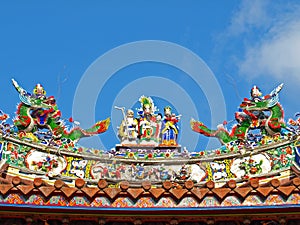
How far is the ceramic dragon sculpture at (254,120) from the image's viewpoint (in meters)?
15.0

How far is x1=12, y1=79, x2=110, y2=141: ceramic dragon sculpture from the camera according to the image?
49.6ft

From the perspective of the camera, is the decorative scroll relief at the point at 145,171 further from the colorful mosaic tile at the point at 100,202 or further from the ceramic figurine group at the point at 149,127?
the colorful mosaic tile at the point at 100,202

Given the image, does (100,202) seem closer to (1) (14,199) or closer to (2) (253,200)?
(1) (14,199)

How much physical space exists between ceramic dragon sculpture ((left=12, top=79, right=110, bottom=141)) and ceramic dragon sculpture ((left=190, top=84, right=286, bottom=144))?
101 inches

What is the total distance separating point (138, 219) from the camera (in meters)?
11.1

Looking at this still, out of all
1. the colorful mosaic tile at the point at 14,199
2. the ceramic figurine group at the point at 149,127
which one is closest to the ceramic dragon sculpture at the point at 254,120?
the ceramic figurine group at the point at 149,127

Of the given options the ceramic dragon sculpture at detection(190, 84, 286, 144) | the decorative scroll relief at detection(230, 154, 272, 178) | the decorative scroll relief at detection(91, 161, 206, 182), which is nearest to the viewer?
the decorative scroll relief at detection(230, 154, 272, 178)

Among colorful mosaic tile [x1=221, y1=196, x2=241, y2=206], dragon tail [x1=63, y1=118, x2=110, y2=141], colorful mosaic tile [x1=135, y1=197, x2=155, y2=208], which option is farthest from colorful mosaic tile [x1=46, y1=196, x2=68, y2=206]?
dragon tail [x1=63, y1=118, x2=110, y2=141]

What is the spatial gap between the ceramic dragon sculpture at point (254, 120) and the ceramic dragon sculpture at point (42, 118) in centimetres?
256

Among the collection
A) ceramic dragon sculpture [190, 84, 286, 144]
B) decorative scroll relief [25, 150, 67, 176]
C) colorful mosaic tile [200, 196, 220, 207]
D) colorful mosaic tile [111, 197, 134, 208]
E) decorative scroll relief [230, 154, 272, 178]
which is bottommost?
colorful mosaic tile [200, 196, 220, 207]

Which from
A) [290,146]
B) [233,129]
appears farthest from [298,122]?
[233,129]

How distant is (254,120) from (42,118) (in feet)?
16.1

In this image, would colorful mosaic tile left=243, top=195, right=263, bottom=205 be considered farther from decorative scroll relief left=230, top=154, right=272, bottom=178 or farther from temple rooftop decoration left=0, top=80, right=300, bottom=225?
decorative scroll relief left=230, top=154, right=272, bottom=178

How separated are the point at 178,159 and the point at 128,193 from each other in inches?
141
